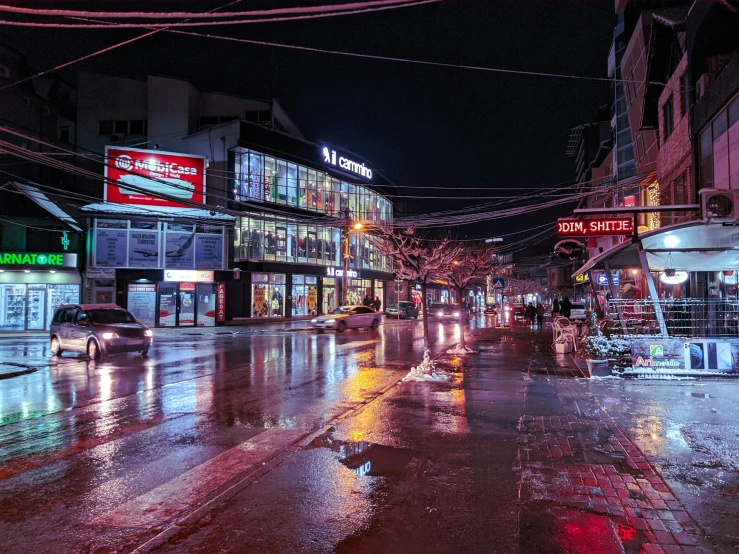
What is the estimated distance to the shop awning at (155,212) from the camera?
104ft

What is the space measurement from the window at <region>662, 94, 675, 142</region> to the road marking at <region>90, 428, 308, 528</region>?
723 inches

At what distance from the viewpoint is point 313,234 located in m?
43.1

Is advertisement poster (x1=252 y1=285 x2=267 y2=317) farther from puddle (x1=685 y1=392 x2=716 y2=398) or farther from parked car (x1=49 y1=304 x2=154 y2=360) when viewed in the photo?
puddle (x1=685 y1=392 x2=716 y2=398)

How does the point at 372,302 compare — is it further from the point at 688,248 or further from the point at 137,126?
the point at 688,248

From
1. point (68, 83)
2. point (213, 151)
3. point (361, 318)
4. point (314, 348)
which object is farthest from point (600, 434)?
point (68, 83)

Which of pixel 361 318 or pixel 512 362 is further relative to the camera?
pixel 361 318

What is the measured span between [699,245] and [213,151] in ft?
104

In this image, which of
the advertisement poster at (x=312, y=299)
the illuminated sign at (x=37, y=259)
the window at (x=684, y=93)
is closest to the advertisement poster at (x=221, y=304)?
the illuminated sign at (x=37, y=259)

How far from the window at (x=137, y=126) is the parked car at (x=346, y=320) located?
21.4m

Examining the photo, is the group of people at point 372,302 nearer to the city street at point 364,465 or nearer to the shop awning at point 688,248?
the shop awning at point 688,248

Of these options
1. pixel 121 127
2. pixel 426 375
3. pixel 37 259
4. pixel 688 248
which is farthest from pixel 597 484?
pixel 121 127

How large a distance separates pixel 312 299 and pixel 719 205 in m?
34.2

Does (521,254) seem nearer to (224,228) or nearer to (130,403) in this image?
(224,228)

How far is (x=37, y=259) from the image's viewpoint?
Result: 29688 mm
